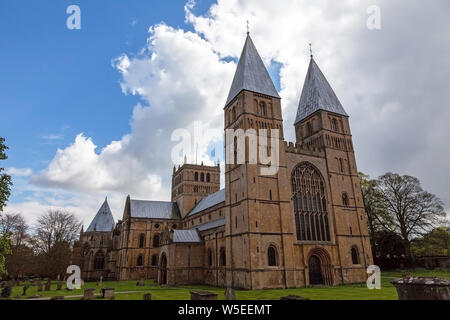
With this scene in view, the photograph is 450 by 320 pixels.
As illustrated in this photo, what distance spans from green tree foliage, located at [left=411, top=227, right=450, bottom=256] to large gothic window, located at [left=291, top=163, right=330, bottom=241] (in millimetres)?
21915

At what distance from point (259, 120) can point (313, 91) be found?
12663mm

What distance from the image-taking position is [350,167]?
37.0 meters

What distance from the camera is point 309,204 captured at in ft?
108

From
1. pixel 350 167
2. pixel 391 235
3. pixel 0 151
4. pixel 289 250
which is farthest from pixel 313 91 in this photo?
pixel 0 151

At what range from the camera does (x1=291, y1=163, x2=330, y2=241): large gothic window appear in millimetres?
31766

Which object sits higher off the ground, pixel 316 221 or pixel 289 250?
pixel 316 221

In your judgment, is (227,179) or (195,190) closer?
(227,179)

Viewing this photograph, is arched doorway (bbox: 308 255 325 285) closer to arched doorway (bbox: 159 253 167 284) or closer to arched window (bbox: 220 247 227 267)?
arched window (bbox: 220 247 227 267)

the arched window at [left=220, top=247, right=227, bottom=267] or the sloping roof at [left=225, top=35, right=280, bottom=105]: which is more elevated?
the sloping roof at [left=225, top=35, right=280, bottom=105]

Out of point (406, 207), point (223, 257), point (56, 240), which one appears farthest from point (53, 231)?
point (406, 207)

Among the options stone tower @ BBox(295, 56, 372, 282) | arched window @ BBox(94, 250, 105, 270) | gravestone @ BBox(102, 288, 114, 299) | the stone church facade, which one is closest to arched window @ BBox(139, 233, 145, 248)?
arched window @ BBox(94, 250, 105, 270)

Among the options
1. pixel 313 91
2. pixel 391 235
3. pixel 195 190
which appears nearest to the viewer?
pixel 313 91
